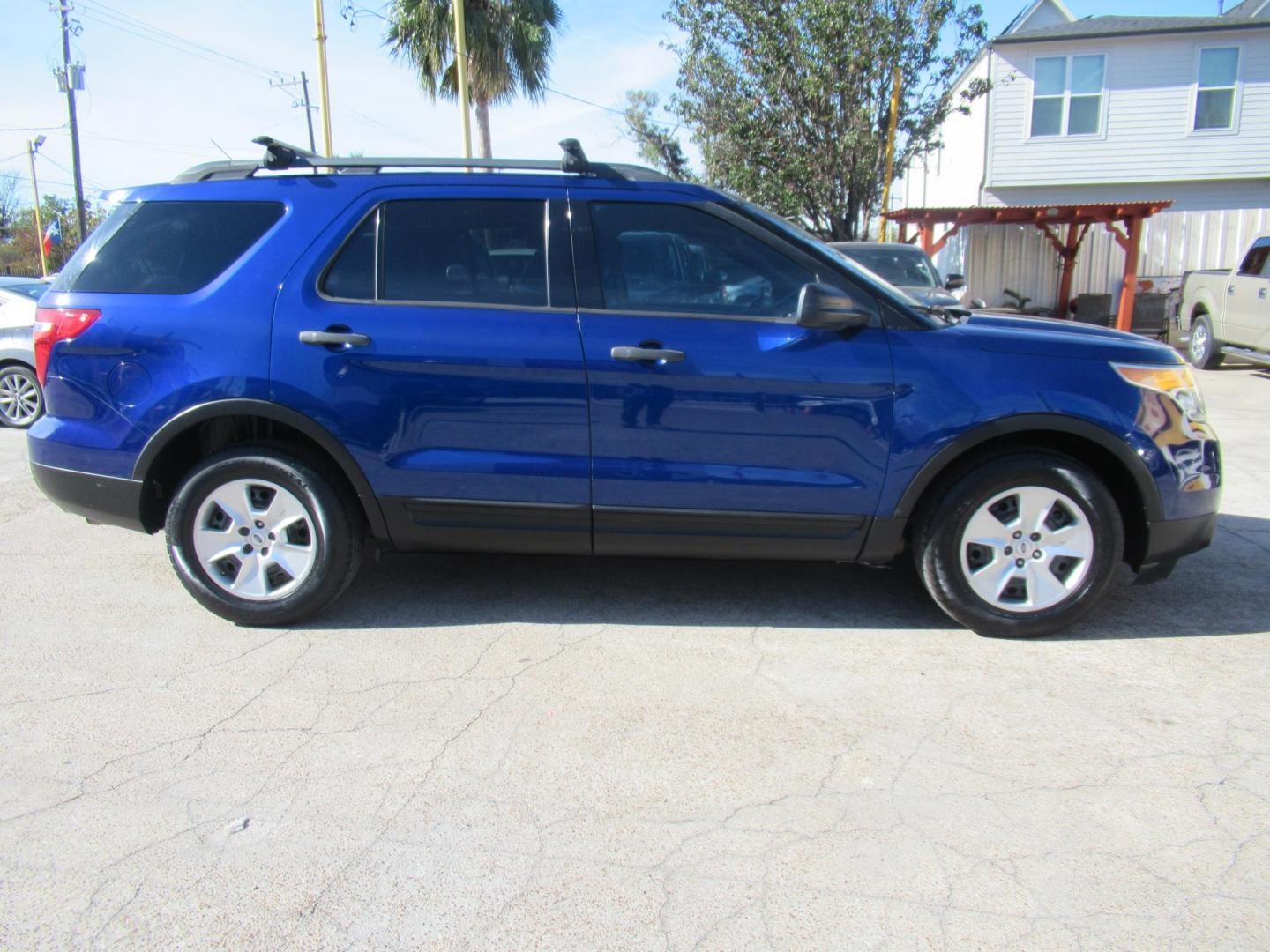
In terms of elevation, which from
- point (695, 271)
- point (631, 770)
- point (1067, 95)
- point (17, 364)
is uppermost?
point (1067, 95)

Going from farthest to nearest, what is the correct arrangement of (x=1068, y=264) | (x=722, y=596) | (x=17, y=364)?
1. (x=1068, y=264)
2. (x=17, y=364)
3. (x=722, y=596)

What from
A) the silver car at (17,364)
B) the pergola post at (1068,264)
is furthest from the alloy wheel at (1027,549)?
the pergola post at (1068,264)

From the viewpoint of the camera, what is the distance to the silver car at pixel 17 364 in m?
9.48

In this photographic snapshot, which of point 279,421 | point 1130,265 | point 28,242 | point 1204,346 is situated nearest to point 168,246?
point 279,421

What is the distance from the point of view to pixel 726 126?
20.6 metres

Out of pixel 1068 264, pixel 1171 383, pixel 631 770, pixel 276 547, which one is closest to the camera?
pixel 631 770

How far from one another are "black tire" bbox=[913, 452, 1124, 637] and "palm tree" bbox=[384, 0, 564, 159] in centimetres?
1960

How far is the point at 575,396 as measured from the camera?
12.6ft

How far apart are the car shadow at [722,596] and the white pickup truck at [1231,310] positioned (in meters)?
8.11

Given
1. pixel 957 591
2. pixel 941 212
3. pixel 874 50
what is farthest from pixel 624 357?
pixel 874 50

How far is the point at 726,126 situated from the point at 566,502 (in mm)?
18416

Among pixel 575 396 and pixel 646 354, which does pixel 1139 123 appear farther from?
pixel 575 396

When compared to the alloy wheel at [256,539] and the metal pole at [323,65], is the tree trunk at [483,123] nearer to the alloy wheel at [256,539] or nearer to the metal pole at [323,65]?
the metal pole at [323,65]

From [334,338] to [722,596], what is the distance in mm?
2089
